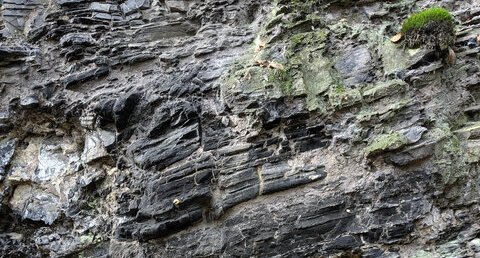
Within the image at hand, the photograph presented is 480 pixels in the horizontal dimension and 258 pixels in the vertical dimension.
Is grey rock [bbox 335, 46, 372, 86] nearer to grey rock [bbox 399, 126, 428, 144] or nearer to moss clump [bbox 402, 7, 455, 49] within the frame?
moss clump [bbox 402, 7, 455, 49]

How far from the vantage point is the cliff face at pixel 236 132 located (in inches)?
211

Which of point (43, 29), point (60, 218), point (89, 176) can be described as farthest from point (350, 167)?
point (43, 29)

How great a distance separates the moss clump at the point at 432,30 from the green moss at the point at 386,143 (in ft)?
4.62

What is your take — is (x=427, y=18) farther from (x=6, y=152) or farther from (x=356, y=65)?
(x=6, y=152)

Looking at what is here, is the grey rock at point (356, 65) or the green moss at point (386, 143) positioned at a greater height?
the grey rock at point (356, 65)

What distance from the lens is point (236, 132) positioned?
6.14 m

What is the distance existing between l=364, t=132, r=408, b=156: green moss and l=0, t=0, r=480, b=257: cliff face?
18 mm

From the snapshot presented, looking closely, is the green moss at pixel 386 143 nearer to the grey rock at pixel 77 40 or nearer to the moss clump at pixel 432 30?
the moss clump at pixel 432 30

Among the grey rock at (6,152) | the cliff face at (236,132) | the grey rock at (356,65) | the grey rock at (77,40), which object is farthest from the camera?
the grey rock at (77,40)

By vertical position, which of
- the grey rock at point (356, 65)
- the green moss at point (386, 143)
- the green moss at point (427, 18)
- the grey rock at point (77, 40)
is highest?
the grey rock at point (77, 40)

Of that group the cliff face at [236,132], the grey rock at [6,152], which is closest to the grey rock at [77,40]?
the cliff face at [236,132]

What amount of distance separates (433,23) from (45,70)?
19.1 ft

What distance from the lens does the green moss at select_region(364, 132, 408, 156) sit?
5.36 m

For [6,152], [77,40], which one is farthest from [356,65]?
[6,152]
